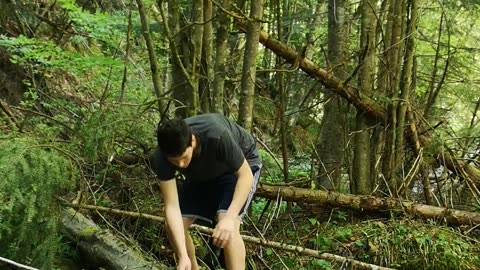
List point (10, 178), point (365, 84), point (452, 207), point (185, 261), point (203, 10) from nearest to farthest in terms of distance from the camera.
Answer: point (185, 261), point (10, 178), point (203, 10), point (452, 207), point (365, 84)

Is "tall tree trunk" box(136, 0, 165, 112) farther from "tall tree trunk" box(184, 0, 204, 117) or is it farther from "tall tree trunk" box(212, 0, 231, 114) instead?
"tall tree trunk" box(212, 0, 231, 114)

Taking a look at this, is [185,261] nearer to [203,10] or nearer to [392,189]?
[203,10]

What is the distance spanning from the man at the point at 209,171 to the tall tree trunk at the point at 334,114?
286cm

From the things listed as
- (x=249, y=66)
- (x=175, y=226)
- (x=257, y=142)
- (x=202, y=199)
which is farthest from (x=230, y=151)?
(x=257, y=142)

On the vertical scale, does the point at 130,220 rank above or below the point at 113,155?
below

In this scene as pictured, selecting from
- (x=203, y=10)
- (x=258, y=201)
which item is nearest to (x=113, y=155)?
(x=203, y=10)

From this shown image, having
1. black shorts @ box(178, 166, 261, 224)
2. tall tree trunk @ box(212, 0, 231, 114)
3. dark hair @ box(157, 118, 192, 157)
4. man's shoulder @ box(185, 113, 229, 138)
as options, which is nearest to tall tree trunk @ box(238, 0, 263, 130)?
tall tree trunk @ box(212, 0, 231, 114)

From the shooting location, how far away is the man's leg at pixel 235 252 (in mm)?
3549

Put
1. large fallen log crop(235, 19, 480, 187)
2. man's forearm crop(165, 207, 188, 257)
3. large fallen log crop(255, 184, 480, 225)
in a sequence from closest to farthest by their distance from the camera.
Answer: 1. man's forearm crop(165, 207, 188, 257)
2. large fallen log crop(255, 184, 480, 225)
3. large fallen log crop(235, 19, 480, 187)

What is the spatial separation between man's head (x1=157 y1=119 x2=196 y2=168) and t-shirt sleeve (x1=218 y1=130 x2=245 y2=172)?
294 millimetres

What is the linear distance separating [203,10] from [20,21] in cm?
300

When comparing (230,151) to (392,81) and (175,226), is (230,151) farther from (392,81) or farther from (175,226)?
(392,81)

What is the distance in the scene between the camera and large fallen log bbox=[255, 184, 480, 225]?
226 inches

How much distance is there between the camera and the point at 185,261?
10.3 feet
